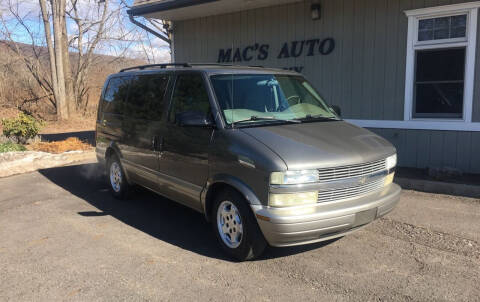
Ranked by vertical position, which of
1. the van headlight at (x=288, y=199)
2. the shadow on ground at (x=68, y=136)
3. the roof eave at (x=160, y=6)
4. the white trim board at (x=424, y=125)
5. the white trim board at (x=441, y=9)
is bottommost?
the shadow on ground at (x=68, y=136)

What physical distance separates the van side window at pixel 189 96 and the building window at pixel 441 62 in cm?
485

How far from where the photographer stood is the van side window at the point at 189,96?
4699 millimetres

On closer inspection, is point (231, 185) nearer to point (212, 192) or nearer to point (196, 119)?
point (212, 192)

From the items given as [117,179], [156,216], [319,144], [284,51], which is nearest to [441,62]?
[284,51]

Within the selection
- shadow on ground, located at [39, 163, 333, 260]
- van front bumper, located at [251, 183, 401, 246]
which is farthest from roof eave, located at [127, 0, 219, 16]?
van front bumper, located at [251, 183, 401, 246]

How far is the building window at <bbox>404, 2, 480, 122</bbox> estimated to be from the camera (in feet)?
23.8

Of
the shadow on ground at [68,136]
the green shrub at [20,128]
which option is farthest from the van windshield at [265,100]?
the shadow on ground at [68,136]

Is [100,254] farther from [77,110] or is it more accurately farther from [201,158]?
[77,110]

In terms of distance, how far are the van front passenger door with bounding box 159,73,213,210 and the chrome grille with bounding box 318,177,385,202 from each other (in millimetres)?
1321

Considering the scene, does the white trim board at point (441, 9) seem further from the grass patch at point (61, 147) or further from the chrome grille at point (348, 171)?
the grass patch at point (61, 147)

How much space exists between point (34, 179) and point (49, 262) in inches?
186

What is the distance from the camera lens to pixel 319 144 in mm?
4023

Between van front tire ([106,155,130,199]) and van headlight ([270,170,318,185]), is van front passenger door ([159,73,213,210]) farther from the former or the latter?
van front tire ([106,155,130,199])

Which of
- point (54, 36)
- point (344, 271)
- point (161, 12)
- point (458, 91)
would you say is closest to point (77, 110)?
point (54, 36)
